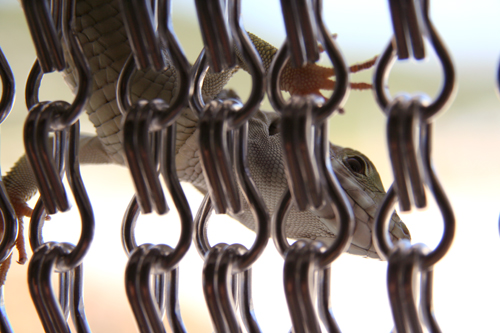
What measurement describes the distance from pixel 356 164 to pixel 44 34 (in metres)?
0.55

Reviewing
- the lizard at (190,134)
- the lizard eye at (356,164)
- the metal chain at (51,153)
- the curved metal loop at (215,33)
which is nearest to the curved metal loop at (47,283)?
the metal chain at (51,153)

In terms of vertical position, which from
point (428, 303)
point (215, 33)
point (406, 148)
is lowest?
point (428, 303)

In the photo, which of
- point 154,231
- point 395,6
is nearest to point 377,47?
point 154,231

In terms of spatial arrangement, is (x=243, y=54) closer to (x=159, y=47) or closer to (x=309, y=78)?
(x=159, y=47)

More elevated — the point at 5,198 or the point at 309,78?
the point at 309,78

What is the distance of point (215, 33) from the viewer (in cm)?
27

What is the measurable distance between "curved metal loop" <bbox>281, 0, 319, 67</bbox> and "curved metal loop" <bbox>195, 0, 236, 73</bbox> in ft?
0.14

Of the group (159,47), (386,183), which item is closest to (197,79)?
(159,47)

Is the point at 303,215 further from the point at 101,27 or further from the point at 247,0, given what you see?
the point at 247,0

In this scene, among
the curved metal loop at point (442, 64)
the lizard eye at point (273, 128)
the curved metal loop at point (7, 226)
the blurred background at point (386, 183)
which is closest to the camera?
the curved metal loop at point (442, 64)

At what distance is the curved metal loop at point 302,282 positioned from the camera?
0.89ft

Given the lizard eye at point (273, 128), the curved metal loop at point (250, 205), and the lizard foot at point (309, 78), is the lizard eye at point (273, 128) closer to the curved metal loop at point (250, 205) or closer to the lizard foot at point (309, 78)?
the lizard foot at point (309, 78)

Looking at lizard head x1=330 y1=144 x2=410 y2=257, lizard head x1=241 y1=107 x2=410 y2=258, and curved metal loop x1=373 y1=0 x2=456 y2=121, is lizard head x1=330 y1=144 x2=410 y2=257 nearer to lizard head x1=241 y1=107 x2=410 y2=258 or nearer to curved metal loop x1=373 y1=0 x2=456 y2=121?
lizard head x1=241 y1=107 x2=410 y2=258

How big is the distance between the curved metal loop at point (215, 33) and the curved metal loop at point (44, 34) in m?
0.13
